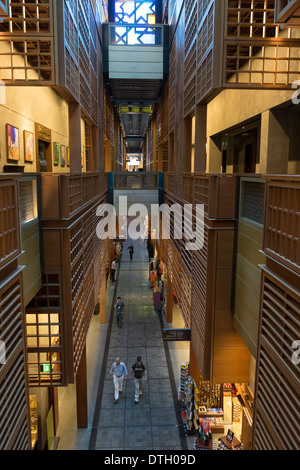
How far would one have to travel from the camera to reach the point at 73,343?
710cm

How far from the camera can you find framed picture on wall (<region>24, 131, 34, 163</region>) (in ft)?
27.1

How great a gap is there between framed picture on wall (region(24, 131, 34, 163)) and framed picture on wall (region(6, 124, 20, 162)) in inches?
22.1

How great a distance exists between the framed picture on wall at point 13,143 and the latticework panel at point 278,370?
5.54m

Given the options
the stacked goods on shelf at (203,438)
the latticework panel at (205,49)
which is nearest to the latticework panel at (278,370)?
the latticework panel at (205,49)

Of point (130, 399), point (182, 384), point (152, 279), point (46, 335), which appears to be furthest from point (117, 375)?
point (152, 279)

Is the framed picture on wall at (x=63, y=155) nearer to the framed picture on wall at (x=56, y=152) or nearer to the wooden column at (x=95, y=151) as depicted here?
the framed picture on wall at (x=56, y=152)

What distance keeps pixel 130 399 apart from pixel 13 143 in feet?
26.8

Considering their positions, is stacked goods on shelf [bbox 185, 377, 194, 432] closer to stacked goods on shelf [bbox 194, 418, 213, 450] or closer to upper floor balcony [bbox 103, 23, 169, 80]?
stacked goods on shelf [bbox 194, 418, 213, 450]

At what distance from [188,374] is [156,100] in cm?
1581

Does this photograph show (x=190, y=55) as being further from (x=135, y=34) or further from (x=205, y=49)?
(x=135, y=34)

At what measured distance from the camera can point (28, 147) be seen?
845 centimetres

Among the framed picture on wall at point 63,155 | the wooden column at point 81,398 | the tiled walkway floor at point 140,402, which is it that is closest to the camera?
the tiled walkway floor at point 140,402

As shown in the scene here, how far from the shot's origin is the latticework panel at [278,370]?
346 cm
